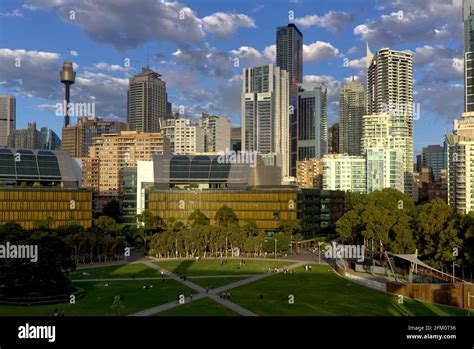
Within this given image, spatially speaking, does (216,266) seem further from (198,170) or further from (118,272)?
(198,170)

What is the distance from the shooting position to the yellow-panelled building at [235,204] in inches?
4692

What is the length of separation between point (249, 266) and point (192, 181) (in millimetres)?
49295

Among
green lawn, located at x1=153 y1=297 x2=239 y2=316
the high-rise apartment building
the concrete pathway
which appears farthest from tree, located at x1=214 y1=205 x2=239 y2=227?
the high-rise apartment building

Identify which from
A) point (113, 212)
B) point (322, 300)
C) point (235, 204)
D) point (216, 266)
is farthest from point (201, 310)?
point (113, 212)

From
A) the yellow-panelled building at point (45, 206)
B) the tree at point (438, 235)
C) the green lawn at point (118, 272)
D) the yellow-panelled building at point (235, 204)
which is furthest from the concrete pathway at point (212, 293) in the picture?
the yellow-panelled building at point (235, 204)

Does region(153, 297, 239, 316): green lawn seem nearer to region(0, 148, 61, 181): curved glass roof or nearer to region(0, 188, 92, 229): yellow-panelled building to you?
region(0, 188, 92, 229): yellow-panelled building

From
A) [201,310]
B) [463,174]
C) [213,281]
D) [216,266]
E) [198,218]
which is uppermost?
[463,174]

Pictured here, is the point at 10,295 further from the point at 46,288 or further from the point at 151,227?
the point at 151,227

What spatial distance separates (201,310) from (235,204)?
2907 inches

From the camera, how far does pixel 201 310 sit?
46.8 m

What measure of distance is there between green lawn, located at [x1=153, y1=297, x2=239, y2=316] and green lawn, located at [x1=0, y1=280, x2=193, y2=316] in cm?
326

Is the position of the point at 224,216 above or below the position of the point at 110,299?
above
